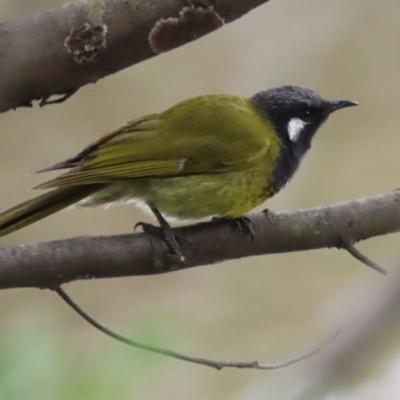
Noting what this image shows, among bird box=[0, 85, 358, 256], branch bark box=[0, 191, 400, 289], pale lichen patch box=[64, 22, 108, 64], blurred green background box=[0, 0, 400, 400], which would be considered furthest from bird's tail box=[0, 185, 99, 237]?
blurred green background box=[0, 0, 400, 400]

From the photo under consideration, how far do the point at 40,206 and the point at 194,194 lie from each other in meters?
0.37

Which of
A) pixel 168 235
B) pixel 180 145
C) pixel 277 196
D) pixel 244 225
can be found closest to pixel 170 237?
pixel 168 235

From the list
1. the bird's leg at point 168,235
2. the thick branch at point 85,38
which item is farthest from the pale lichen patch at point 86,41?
the bird's leg at point 168,235

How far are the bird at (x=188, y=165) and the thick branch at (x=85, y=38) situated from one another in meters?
0.20

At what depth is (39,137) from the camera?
4055 mm

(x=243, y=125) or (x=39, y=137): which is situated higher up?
(x=243, y=125)

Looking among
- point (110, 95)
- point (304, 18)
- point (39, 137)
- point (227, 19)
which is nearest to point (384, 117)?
point (304, 18)

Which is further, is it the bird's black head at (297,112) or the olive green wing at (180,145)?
the bird's black head at (297,112)

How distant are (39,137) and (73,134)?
0.20m

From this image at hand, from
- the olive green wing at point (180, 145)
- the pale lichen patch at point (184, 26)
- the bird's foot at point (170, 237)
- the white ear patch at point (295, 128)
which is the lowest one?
the white ear patch at point (295, 128)

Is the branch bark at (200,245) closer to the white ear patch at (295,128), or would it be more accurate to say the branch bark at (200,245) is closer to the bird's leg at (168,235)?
the bird's leg at (168,235)

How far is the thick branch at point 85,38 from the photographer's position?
1436 mm

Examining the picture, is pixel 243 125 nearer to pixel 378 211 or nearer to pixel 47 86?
pixel 378 211

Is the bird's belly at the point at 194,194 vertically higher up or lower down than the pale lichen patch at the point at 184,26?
lower down
